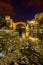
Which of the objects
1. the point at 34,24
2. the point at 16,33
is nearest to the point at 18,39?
the point at 16,33

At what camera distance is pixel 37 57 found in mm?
14219

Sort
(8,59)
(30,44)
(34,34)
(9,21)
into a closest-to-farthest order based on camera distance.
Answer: (8,59), (30,44), (34,34), (9,21)

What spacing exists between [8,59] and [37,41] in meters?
2.43

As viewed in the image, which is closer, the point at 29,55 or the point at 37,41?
the point at 29,55

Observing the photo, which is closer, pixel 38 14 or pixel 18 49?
pixel 18 49

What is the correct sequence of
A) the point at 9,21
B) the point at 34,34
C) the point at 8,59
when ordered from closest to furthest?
the point at 8,59 → the point at 34,34 → the point at 9,21

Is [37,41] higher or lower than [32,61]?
higher

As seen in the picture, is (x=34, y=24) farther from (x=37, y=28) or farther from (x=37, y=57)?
(x=37, y=57)

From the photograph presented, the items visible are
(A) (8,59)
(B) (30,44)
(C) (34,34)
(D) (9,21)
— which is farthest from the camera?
(D) (9,21)

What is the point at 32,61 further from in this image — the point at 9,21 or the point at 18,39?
the point at 9,21

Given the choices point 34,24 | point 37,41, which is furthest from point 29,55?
point 34,24

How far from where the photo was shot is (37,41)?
51.2 ft

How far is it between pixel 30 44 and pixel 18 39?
39.7 inches

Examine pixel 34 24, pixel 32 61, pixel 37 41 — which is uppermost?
pixel 34 24
